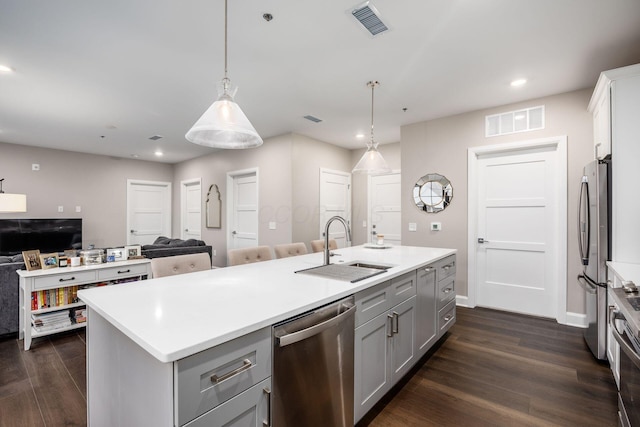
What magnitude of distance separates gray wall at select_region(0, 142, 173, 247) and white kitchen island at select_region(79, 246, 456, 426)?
20.1ft

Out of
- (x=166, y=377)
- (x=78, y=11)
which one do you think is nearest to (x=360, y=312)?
(x=166, y=377)

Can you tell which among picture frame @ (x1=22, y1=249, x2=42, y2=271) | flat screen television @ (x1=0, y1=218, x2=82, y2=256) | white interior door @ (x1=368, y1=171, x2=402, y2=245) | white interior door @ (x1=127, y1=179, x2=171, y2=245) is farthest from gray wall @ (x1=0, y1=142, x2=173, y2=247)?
white interior door @ (x1=368, y1=171, x2=402, y2=245)

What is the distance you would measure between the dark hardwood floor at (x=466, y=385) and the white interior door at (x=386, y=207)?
9.03 feet

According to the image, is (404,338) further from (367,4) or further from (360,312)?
(367,4)

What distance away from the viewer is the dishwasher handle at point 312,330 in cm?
115

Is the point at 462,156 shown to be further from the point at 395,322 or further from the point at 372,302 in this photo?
the point at 372,302

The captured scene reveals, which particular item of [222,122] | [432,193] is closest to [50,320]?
[222,122]

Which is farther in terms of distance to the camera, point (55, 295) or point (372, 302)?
point (55, 295)

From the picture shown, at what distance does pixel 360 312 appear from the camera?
5.32 feet

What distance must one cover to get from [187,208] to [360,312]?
674 cm

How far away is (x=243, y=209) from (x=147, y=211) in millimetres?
3200

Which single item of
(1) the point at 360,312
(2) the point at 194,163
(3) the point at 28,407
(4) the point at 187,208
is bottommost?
(3) the point at 28,407

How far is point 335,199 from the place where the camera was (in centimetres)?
566

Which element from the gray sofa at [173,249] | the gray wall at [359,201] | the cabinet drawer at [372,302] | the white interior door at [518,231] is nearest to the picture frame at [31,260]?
the gray sofa at [173,249]
